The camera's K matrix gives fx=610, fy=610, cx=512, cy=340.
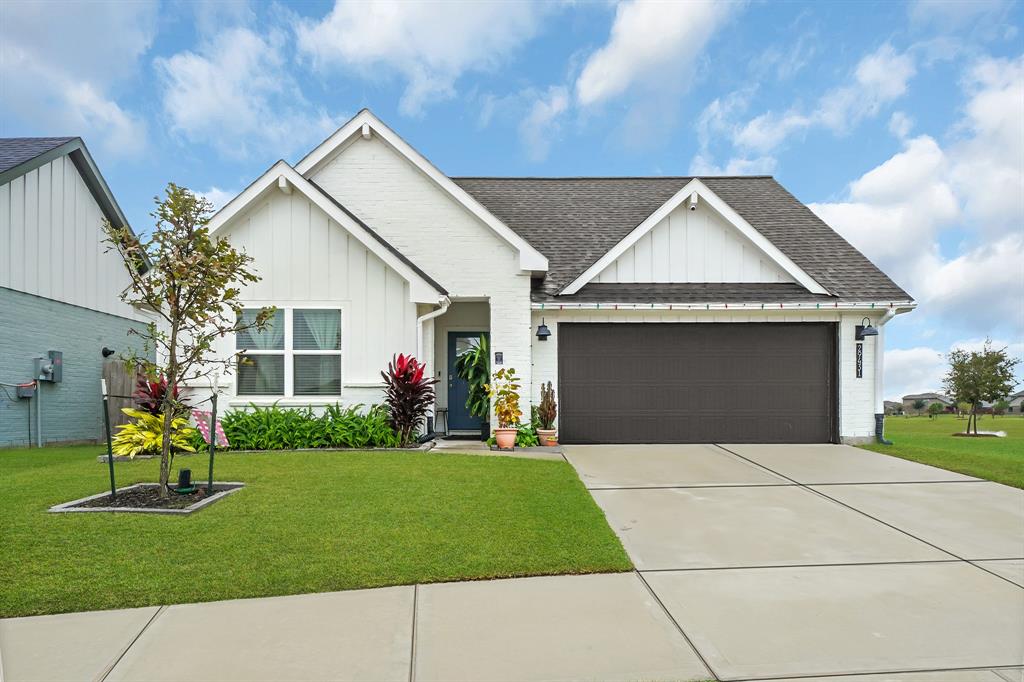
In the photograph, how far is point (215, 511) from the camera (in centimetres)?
600

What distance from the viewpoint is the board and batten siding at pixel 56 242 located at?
42.3 ft

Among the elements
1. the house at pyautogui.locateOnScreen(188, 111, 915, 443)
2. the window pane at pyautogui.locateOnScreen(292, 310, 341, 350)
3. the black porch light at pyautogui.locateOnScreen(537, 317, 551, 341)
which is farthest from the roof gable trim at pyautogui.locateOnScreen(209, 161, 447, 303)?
the black porch light at pyautogui.locateOnScreen(537, 317, 551, 341)

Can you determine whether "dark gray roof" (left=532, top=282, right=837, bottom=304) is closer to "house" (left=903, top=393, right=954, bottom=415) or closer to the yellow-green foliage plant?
the yellow-green foliage plant

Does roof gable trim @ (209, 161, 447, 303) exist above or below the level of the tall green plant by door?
above

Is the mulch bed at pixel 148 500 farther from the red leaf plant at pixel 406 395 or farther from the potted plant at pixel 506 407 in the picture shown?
the potted plant at pixel 506 407

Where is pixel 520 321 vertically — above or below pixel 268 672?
above

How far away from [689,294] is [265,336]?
8.12m

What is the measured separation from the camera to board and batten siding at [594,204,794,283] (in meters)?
12.6

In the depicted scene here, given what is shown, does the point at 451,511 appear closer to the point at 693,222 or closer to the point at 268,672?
the point at 268,672

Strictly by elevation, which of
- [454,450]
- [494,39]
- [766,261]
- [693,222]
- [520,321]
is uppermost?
[494,39]

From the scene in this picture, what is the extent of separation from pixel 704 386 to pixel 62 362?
14544 mm

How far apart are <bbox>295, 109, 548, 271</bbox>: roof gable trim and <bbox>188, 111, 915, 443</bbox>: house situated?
0.09 ft

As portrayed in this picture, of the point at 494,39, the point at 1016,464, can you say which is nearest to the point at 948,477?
the point at 1016,464

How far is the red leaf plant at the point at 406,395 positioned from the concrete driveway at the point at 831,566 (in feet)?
10.3
